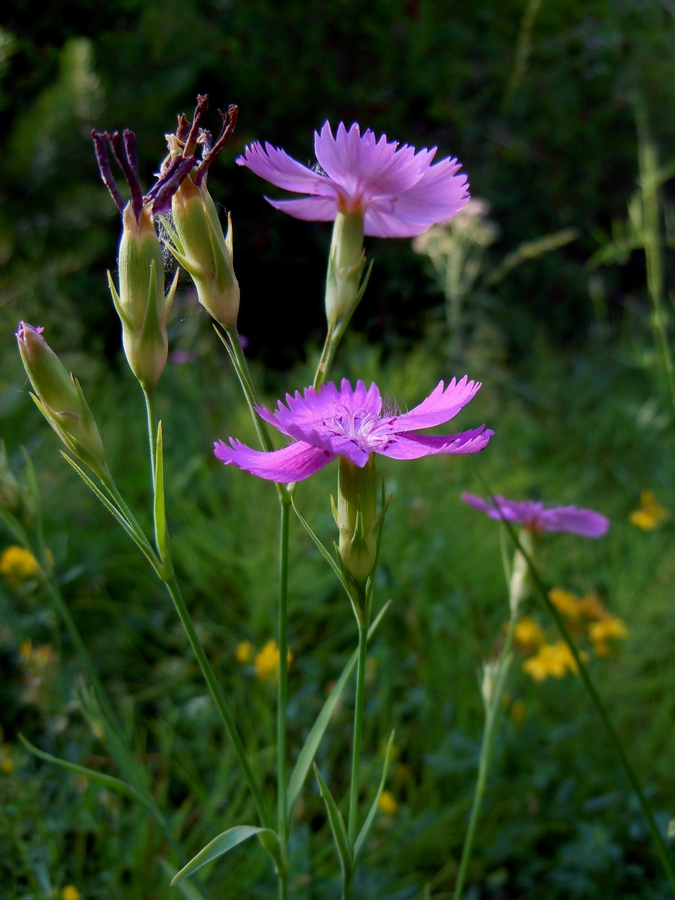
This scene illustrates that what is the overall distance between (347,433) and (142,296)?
178 mm

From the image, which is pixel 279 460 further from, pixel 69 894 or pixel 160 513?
pixel 69 894

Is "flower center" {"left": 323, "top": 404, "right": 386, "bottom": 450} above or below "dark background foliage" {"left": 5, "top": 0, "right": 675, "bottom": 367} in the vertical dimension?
below

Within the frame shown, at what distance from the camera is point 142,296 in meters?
0.52

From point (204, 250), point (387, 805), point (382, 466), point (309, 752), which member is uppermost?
point (382, 466)

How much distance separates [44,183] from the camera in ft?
7.43

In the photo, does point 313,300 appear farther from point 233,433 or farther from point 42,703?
point 42,703

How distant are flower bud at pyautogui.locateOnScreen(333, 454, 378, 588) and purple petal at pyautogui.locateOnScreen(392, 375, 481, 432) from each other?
4cm

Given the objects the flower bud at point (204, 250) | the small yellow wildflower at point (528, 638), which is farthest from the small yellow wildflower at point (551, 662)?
the flower bud at point (204, 250)

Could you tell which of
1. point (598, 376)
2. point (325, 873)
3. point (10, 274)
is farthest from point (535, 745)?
point (598, 376)

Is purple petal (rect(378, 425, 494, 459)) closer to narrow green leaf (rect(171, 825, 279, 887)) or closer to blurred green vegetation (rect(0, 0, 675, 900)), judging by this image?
narrow green leaf (rect(171, 825, 279, 887))

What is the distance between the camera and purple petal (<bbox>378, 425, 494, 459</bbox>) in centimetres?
45

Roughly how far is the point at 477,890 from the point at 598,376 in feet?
8.55

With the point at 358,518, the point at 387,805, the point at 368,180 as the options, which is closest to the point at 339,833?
the point at 358,518

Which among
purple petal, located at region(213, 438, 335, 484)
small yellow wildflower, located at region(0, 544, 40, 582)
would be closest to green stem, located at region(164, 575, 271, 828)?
purple petal, located at region(213, 438, 335, 484)
